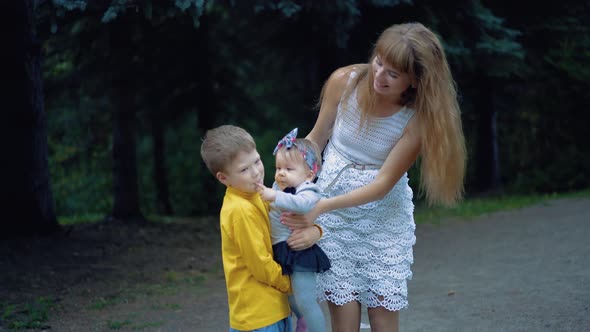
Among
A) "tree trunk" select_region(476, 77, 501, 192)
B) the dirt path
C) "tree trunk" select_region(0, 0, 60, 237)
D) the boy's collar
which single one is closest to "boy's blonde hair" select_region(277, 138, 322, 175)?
the boy's collar

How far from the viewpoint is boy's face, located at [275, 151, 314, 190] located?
3.20 metres

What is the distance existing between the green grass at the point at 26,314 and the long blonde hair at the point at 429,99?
332 centimetres

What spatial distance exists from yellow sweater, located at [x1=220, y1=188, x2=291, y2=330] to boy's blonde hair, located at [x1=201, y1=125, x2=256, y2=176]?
0.15 meters

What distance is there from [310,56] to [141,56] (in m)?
2.69

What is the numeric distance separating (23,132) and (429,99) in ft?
18.9

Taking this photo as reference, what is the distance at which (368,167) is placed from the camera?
11.8 ft

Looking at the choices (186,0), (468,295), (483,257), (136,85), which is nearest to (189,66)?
(136,85)

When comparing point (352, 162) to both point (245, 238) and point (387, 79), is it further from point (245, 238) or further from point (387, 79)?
point (245, 238)

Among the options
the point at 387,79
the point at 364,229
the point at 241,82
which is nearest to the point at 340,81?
the point at 387,79

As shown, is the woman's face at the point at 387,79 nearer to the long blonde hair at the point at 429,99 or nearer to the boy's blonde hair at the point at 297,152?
the long blonde hair at the point at 429,99

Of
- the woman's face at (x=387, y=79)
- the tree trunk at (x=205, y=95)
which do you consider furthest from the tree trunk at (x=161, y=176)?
the woman's face at (x=387, y=79)

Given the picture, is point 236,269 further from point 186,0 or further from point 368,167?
point 186,0

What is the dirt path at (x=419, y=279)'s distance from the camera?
5.39 m

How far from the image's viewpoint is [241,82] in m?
13.1
